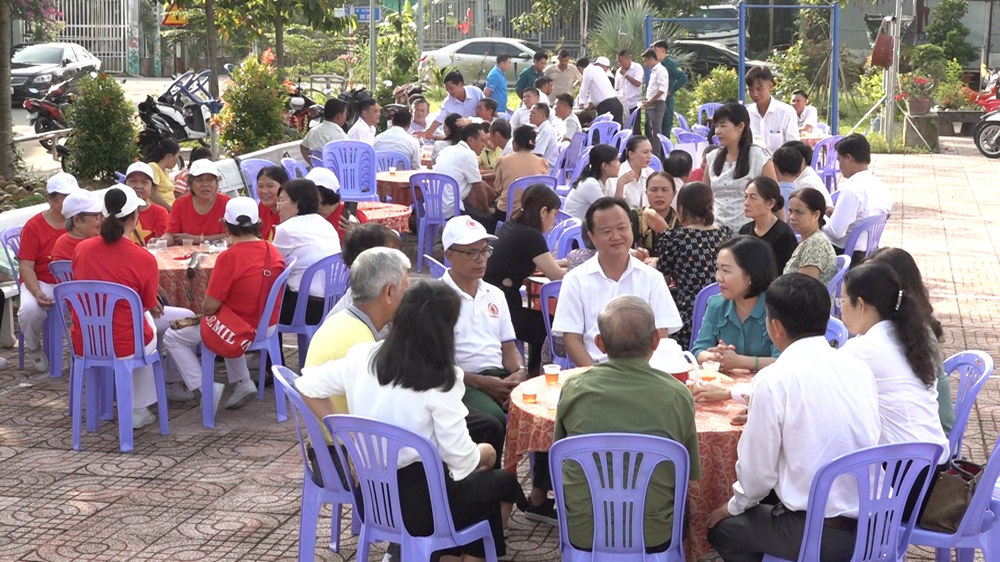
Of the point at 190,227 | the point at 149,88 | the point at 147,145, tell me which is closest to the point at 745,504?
the point at 190,227

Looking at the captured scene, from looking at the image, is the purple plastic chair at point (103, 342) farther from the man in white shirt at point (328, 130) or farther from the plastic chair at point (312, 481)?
the man in white shirt at point (328, 130)

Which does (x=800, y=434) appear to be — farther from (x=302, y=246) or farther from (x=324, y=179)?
(x=324, y=179)

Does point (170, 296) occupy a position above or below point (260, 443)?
above

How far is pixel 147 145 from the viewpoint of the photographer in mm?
10883

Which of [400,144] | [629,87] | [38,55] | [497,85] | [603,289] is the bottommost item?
[603,289]

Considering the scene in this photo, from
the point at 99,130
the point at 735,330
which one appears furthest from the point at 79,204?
the point at 99,130

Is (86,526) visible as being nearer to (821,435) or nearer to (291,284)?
(291,284)

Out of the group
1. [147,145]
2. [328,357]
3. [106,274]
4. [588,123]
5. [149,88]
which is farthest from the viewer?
[149,88]

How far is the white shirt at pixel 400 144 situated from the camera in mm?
11898

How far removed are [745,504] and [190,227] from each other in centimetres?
507

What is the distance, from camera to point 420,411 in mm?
3850

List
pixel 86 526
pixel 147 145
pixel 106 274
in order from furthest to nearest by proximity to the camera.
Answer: pixel 147 145
pixel 106 274
pixel 86 526

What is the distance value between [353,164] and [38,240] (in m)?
4.39

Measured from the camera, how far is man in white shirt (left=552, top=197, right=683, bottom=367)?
5.21 meters
